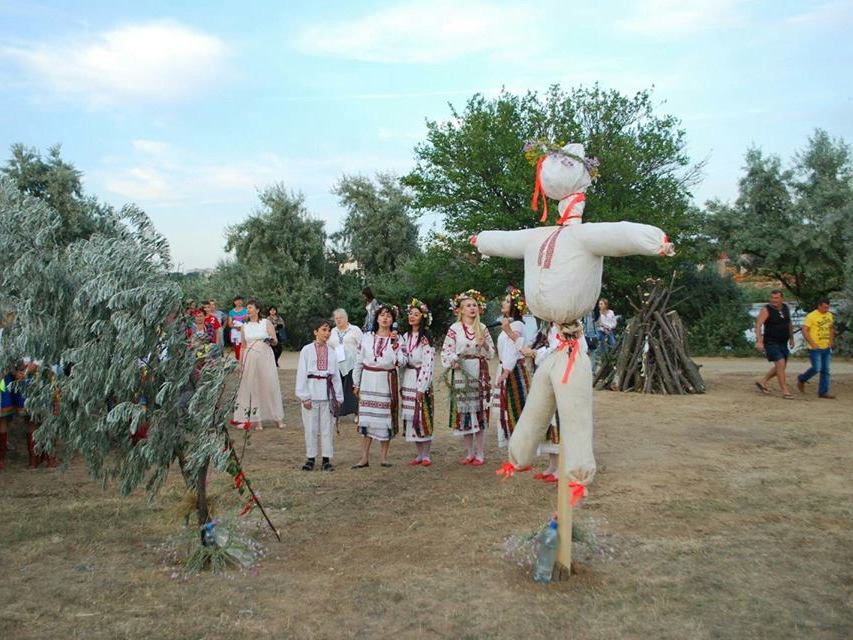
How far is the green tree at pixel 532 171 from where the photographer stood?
69.6ft

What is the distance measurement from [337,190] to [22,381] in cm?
2519

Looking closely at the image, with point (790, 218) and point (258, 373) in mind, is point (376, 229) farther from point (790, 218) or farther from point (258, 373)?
point (258, 373)

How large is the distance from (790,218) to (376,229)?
1427cm

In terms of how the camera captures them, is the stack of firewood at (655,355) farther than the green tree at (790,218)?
No

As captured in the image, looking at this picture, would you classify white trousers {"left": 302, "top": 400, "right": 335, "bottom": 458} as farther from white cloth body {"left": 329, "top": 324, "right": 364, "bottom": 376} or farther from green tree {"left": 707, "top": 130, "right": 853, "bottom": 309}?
green tree {"left": 707, "top": 130, "right": 853, "bottom": 309}

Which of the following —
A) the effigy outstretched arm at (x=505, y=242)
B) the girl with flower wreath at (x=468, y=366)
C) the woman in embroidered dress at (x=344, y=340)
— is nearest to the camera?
the effigy outstretched arm at (x=505, y=242)

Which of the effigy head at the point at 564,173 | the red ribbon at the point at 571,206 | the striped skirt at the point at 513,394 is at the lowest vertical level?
the striped skirt at the point at 513,394

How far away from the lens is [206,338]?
526 centimetres

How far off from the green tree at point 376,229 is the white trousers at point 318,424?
68.7 feet

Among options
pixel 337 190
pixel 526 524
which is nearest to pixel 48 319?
pixel 526 524

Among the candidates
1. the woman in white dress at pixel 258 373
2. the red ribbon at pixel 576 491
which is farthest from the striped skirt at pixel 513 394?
the woman in white dress at pixel 258 373

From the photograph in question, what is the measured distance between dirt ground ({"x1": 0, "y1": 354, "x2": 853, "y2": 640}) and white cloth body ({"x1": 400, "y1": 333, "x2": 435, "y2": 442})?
1.81 feet

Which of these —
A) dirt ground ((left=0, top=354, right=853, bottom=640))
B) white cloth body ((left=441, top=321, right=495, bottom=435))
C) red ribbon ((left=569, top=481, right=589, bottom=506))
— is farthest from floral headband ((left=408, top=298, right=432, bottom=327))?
red ribbon ((left=569, top=481, right=589, bottom=506))

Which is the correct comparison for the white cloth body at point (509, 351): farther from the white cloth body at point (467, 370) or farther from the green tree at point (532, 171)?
the green tree at point (532, 171)
